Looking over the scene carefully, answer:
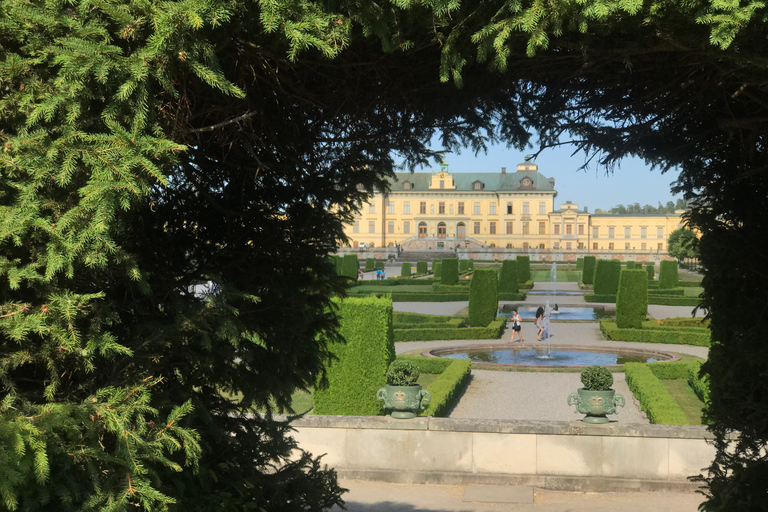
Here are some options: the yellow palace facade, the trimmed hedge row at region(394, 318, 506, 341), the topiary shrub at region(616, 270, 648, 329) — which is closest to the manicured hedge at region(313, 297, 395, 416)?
the trimmed hedge row at region(394, 318, 506, 341)

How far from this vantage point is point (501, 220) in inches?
→ 2606

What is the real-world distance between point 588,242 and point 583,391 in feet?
199

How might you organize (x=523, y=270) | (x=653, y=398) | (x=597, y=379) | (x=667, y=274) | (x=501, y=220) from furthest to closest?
1. (x=501, y=220)
2. (x=523, y=270)
3. (x=667, y=274)
4. (x=653, y=398)
5. (x=597, y=379)

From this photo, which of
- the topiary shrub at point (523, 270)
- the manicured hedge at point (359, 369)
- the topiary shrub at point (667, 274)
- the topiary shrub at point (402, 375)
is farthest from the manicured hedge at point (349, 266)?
the topiary shrub at point (402, 375)

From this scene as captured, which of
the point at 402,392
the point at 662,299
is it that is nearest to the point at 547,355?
the point at 402,392

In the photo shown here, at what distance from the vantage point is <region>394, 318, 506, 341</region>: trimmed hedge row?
14922mm

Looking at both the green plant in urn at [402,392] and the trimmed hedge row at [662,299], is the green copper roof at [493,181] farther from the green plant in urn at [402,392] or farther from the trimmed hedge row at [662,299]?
the green plant in urn at [402,392]

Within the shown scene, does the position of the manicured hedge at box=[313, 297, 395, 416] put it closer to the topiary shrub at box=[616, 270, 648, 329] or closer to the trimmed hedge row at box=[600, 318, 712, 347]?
the trimmed hedge row at box=[600, 318, 712, 347]

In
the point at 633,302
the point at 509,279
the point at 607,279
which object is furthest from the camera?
the point at 509,279

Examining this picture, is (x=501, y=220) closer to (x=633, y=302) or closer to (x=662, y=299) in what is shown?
(x=662, y=299)

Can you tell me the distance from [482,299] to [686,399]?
23.0ft

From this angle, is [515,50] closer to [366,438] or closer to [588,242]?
[366,438]

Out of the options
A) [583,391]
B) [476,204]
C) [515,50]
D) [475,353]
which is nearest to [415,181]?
[476,204]

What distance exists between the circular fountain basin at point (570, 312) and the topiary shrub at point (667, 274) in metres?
5.74
